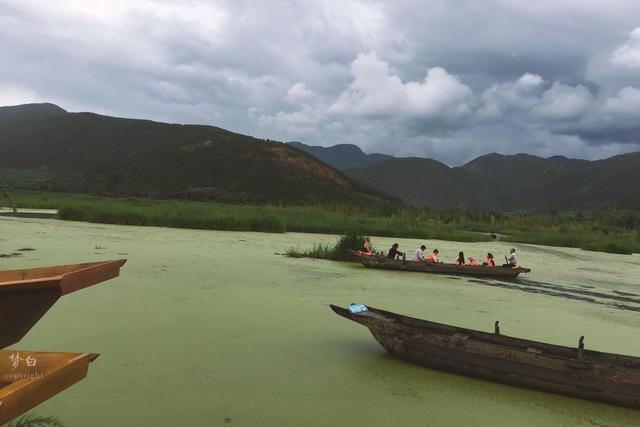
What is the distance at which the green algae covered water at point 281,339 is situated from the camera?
14.8ft

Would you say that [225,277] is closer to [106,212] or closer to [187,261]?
[187,261]

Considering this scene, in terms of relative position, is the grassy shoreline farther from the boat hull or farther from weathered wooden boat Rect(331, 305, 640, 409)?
weathered wooden boat Rect(331, 305, 640, 409)

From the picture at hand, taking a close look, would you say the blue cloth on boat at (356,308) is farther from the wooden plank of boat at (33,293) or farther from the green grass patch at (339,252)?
the green grass patch at (339,252)

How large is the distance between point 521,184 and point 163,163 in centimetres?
11707

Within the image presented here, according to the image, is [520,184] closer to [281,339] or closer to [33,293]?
[281,339]

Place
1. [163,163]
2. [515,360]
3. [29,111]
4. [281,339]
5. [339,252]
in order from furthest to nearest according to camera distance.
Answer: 1. [29,111]
2. [163,163]
3. [339,252]
4. [281,339]
5. [515,360]

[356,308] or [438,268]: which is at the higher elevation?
[438,268]

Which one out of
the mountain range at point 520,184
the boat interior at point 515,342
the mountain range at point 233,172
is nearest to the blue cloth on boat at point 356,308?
the boat interior at point 515,342

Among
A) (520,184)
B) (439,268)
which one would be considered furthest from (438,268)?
(520,184)

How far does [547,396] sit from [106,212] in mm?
20913

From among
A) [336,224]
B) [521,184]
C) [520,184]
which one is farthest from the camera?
[520,184]

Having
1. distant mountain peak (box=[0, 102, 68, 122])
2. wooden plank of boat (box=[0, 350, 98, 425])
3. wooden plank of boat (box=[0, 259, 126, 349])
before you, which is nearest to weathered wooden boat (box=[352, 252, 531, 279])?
wooden plank of boat (box=[0, 259, 126, 349])

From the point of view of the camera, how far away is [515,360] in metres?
5.44

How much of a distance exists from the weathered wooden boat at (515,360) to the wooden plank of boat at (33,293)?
340 cm
